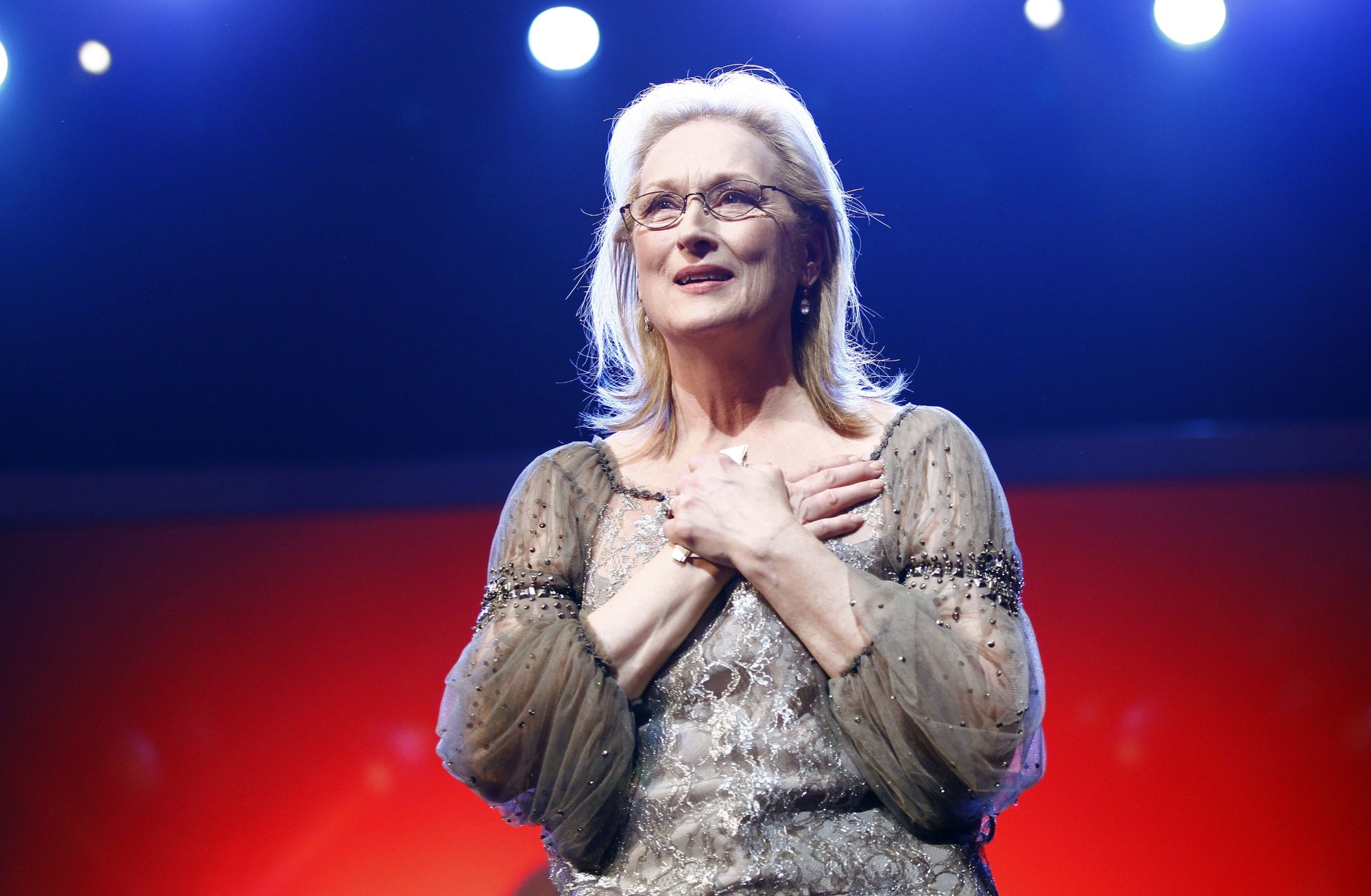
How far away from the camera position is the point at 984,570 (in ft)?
4.78

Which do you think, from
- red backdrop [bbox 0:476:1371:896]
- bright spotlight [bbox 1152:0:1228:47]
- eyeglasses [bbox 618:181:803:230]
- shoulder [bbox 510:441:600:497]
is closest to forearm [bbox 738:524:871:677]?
shoulder [bbox 510:441:600:497]

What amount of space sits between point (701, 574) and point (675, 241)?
50 centimetres

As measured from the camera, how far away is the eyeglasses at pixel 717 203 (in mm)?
1653

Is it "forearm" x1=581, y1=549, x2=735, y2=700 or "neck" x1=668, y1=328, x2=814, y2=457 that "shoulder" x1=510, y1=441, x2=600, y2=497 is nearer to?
"neck" x1=668, y1=328, x2=814, y2=457

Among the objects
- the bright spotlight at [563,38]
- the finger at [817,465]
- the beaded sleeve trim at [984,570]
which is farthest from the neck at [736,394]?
the bright spotlight at [563,38]

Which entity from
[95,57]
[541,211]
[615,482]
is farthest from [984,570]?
[95,57]

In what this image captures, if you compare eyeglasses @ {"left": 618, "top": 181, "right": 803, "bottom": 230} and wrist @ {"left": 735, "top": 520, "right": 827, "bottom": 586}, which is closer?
wrist @ {"left": 735, "top": 520, "right": 827, "bottom": 586}

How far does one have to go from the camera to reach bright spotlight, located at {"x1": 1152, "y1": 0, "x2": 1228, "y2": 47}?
259cm

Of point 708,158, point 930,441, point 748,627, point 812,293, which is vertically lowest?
point 748,627

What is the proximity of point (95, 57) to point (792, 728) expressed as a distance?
2.32m

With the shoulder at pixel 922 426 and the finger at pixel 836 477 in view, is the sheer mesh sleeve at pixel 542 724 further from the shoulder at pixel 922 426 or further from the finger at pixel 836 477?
the shoulder at pixel 922 426

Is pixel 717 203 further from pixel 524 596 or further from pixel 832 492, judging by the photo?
pixel 524 596

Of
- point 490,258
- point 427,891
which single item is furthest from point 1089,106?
point 427,891

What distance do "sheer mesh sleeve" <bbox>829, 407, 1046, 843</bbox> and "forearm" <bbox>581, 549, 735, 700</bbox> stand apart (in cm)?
21
